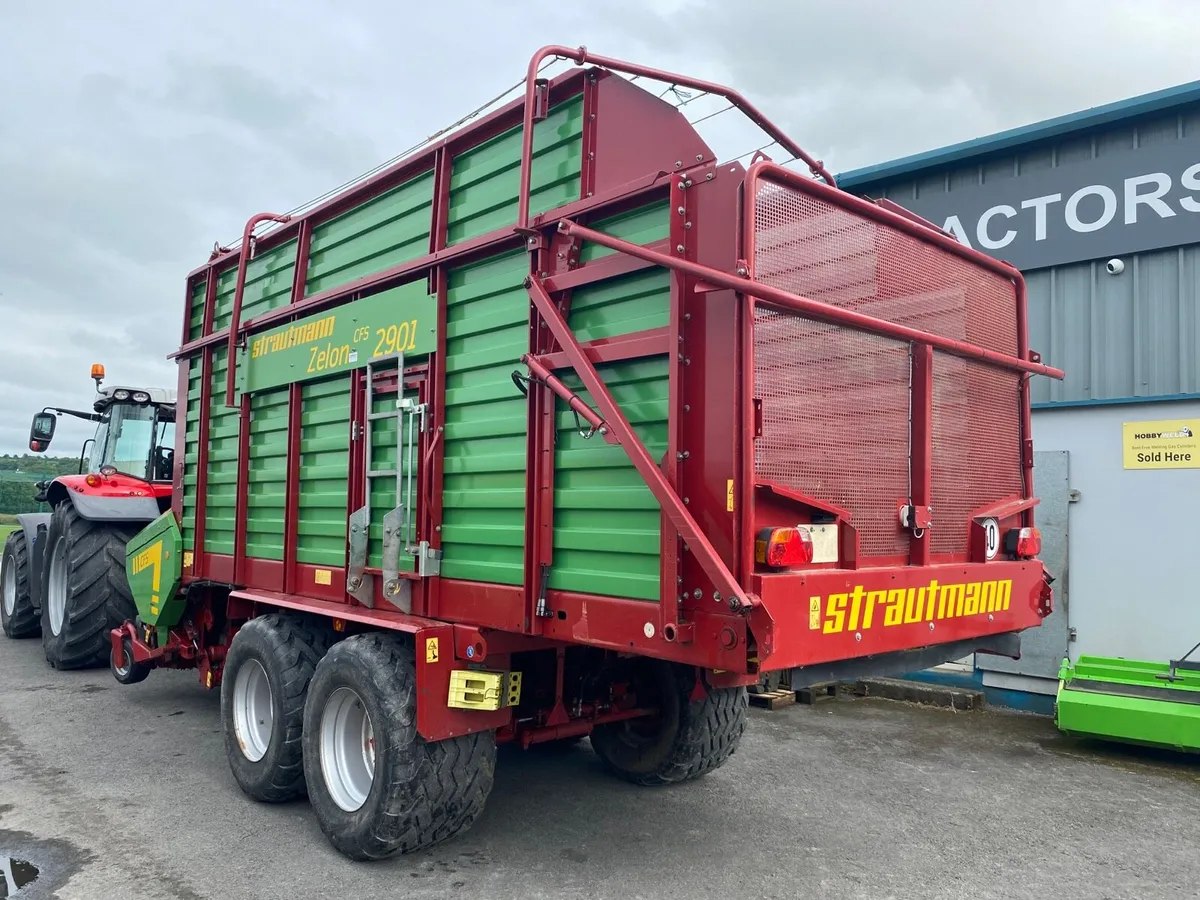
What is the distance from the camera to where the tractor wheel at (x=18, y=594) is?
9.81 meters

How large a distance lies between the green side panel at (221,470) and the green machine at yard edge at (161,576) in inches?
11.2

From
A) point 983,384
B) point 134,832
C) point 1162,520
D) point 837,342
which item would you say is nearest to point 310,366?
point 134,832

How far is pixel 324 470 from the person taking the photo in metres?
4.87

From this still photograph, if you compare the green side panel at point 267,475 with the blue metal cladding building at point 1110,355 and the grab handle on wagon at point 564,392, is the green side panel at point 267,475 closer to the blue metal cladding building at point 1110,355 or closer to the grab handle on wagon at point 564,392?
the grab handle on wagon at point 564,392

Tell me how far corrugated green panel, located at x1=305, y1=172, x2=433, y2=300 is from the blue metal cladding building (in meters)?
5.29

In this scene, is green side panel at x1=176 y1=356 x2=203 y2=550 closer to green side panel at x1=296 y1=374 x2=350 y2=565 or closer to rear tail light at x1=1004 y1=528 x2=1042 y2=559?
green side panel at x1=296 y1=374 x2=350 y2=565

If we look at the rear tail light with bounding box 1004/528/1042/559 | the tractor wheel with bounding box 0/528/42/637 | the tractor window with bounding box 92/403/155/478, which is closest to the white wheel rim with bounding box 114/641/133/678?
the tractor window with bounding box 92/403/155/478

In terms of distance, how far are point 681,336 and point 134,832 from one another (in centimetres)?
350

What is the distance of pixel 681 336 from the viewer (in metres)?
3.13

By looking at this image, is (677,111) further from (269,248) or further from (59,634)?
(59,634)

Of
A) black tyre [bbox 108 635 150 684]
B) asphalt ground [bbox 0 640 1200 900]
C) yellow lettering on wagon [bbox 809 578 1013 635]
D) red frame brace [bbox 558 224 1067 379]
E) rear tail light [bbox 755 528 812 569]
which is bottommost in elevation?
asphalt ground [bbox 0 640 1200 900]

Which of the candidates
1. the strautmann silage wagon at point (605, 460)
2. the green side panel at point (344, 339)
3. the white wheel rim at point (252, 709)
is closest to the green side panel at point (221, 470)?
the green side panel at point (344, 339)

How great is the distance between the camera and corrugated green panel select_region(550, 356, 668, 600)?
3.20m

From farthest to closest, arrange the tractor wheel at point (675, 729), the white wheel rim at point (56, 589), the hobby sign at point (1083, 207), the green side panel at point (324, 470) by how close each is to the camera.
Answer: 1. the white wheel rim at point (56, 589)
2. the hobby sign at point (1083, 207)
3. the tractor wheel at point (675, 729)
4. the green side panel at point (324, 470)
